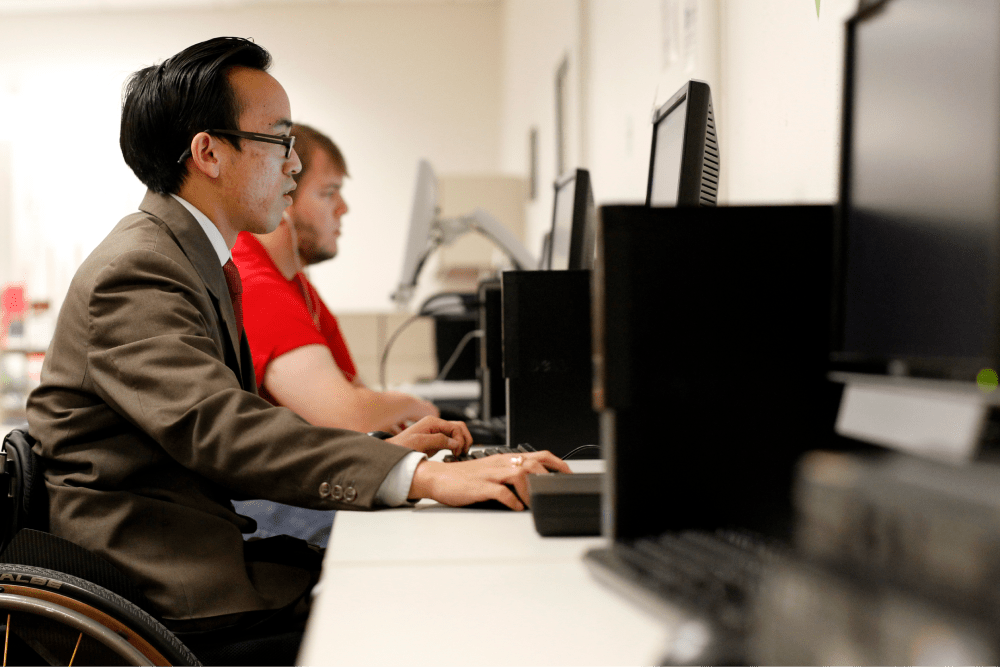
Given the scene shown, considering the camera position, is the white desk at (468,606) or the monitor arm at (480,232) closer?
the white desk at (468,606)

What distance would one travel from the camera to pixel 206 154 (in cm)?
128

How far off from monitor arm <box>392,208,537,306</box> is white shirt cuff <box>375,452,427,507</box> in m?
1.50

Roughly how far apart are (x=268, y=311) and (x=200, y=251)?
630 millimetres

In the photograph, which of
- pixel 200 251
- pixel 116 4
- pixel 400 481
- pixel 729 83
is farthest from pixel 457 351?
pixel 116 4

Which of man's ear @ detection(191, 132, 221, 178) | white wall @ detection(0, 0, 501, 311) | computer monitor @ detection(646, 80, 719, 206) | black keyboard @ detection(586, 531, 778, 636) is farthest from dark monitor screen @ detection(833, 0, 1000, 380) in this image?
white wall @ detection(0, 0, 501, 311)

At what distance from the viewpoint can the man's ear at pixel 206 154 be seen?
127cm

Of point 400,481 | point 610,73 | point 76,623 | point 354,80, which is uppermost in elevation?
point 354,80

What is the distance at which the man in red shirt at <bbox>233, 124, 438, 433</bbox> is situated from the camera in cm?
175

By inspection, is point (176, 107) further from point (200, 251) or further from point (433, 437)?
point (433, 437)

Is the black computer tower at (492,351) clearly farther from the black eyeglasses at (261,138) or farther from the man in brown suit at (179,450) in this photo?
the man in brown suit at (179,450)

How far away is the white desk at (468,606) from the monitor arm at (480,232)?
5.39 ft

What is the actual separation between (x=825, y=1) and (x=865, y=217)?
0.66 m

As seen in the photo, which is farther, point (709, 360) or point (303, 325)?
point (303, 325)

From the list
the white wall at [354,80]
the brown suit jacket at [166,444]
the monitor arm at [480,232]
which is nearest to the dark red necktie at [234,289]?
the brown suit jacket at [166,444]
